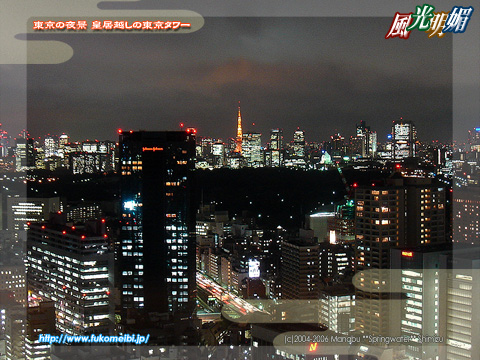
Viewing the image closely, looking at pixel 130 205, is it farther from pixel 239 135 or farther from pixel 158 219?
pixel 239 135

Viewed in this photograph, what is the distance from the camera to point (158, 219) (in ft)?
18.6

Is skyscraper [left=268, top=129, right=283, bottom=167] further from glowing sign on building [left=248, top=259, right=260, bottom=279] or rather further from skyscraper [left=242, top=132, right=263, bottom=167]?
glowing sign on building [left=248, top=259, right=260, bottom=279]

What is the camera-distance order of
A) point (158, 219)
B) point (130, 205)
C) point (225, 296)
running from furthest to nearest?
point (225, 296) < point (130, 205) < point (158, 219)

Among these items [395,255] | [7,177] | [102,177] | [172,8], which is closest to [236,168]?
[102,177]

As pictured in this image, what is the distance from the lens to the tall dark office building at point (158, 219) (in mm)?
5402

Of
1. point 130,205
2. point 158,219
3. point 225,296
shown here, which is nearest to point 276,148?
point 158,219

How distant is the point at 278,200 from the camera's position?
7.66 m

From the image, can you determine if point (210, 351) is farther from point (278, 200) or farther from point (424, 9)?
point (278, 200)

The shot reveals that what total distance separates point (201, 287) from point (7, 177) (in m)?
3.75

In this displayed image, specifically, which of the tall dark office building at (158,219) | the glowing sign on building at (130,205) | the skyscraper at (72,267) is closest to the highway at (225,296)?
the tall dark office building at (158,219)

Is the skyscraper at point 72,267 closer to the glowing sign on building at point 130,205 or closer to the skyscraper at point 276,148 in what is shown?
the glowing sign on building at point 130,205

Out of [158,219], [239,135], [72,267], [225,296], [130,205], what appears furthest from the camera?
[225,296]

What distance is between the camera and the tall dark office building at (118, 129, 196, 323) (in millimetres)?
5402

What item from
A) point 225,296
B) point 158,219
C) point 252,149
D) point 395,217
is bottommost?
point 225,296
